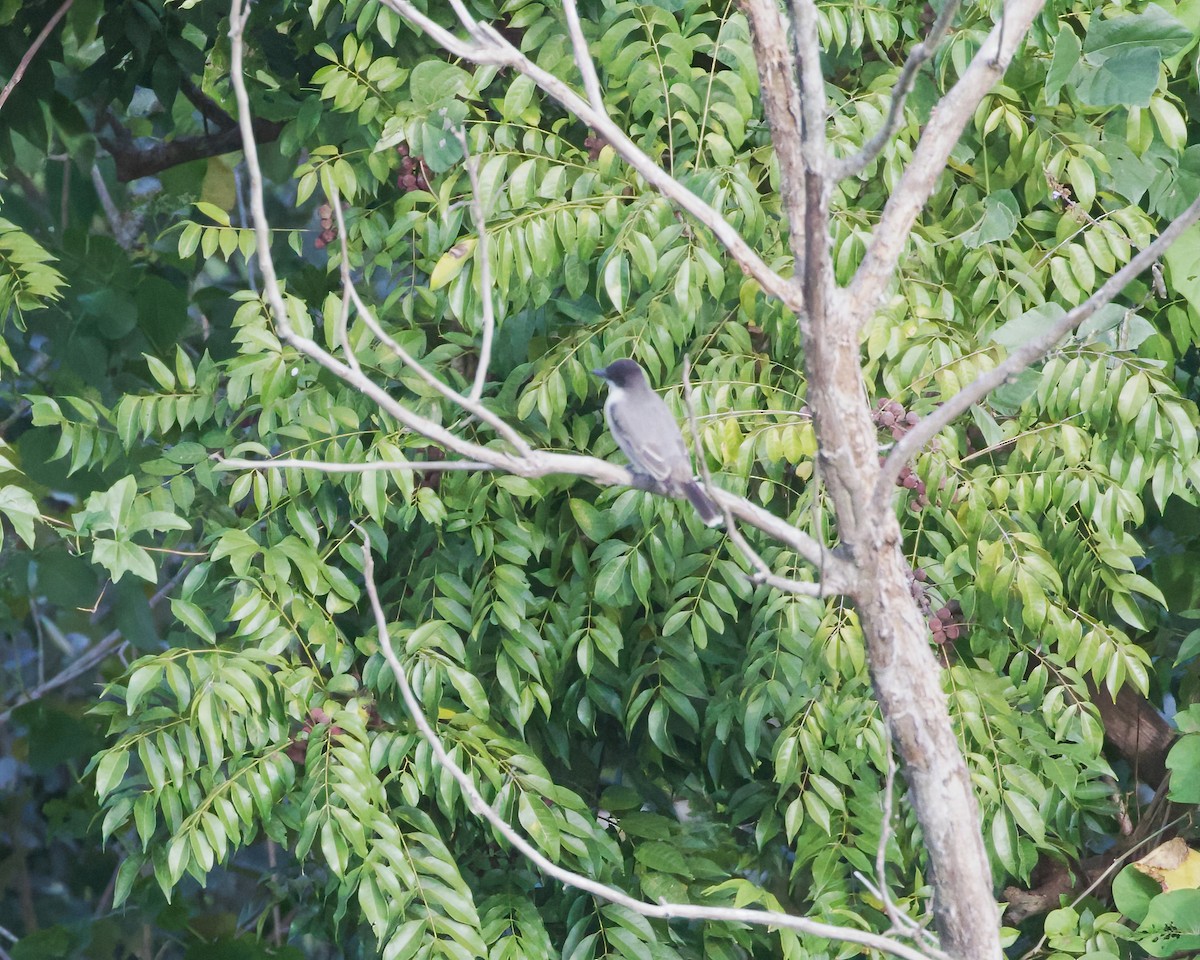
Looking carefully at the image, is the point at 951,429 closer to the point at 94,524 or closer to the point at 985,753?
the point at 985,753

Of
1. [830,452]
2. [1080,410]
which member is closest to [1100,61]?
[1080,410]

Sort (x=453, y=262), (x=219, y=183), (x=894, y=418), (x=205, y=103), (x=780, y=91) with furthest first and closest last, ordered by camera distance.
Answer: (x=219, y=183) → (x=205, y=103) → (x=453, y=262) → (x=894, y=418) → (x=780, y=91)

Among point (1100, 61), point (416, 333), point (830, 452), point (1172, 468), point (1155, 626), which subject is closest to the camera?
point (830, 452)

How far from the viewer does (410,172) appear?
2.92 metres

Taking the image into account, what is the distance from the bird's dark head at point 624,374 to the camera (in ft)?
8.20

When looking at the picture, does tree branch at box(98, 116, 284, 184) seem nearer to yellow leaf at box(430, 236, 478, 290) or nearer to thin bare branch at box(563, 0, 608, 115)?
yellow leaf at box(430, 236, 478, 290)

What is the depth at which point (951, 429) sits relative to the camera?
265cm

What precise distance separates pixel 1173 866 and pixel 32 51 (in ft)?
10.9

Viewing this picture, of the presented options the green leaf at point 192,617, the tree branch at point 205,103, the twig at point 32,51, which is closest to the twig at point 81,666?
the tree branch at point 205,103

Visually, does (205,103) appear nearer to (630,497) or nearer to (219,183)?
(219,183)

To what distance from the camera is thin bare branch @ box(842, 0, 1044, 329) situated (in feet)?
5.23

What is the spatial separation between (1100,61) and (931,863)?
1.53m

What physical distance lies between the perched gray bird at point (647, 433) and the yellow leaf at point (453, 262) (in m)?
0.35

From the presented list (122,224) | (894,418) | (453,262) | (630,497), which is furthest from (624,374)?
(122,224)
